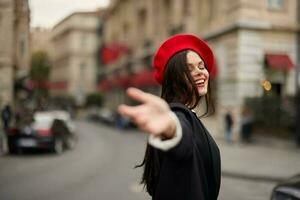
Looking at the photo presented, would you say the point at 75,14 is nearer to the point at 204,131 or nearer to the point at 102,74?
the point at 102,74

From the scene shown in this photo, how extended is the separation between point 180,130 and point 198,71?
0.52 meters

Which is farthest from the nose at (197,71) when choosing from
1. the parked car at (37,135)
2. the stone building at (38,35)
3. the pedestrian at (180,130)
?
the parked car at (37,135)

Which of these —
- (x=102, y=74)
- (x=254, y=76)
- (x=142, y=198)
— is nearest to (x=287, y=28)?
(x=254, y=76)

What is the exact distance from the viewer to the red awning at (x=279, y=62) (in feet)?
64.7

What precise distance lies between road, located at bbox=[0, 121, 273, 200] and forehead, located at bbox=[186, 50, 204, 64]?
5886 millimetres

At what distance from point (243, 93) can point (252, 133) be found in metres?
2.10

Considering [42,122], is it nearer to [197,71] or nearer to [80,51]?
[197,71]

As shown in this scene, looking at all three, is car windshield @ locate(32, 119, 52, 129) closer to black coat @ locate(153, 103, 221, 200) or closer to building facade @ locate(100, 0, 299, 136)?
building facade @ locate(100, 0, 299, 136)

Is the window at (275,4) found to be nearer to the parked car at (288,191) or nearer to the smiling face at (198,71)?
the parked car at (288,191)

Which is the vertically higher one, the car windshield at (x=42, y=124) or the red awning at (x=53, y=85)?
the red awning at (x=53, y=85)

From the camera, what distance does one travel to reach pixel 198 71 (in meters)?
1.94

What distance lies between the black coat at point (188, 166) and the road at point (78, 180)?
19.2 feet

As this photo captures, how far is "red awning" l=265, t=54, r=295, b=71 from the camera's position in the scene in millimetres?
19714

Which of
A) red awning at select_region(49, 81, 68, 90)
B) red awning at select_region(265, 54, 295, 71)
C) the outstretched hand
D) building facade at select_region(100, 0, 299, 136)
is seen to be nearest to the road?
the outstretched hand
